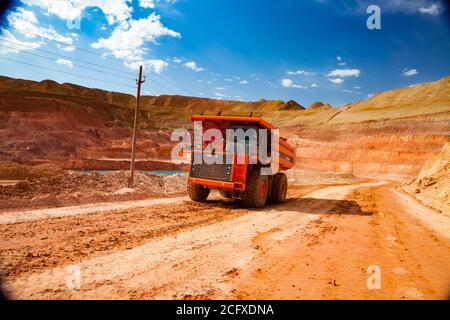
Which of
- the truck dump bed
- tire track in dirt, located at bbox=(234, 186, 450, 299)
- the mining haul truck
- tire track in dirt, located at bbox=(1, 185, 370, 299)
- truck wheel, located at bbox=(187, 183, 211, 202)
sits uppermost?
the truck dump bed

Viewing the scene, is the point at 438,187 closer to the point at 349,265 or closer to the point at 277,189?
the point at 277,189

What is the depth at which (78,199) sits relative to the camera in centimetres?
966

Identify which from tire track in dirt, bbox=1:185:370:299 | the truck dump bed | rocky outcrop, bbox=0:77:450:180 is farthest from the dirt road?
rocky outcrop, bbox=0:77:450:180

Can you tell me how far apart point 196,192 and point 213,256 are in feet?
19.5

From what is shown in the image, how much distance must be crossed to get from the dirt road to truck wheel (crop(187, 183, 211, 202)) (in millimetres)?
2377

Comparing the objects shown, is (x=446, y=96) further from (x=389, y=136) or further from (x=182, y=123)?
(x=182, y=123)

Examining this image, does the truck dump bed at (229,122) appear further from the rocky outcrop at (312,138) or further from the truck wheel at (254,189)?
the rocky outcrop at (312,138)

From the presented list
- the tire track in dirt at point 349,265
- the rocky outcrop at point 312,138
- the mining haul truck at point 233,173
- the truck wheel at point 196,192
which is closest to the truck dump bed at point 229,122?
the mining haul truck at point 233,173

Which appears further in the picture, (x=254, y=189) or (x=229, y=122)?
(x=229, y=122)

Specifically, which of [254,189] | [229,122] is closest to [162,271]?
[254,189]

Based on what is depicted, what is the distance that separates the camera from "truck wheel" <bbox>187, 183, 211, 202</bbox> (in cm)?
1055

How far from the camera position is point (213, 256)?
15.5 feet

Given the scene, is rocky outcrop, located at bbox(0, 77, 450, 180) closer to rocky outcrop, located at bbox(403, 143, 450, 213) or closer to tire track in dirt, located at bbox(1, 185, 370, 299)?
rocky outcrop, located at bbox(403, 143, 450, 213)

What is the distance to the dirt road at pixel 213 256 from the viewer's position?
3.46m
